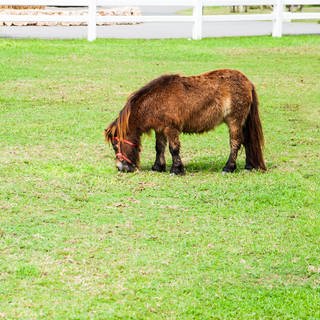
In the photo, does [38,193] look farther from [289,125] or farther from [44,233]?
[289,125]

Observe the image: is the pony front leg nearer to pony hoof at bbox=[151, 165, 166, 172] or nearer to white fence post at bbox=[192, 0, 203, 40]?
pony hoof at bbox=[151, 165, 166, 172]

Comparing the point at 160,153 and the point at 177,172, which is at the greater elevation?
the point at 160,153

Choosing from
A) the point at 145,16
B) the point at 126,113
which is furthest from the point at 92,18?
the point at 126,113

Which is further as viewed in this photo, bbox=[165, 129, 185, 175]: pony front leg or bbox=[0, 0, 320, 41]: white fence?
bbox=[0, 0, 320, 41]: white fence

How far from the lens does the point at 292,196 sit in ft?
32.0

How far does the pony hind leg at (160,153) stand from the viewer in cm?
1059

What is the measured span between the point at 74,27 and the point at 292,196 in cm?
1717

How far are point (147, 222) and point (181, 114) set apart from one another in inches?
80.3

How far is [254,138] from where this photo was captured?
1077 centimetres

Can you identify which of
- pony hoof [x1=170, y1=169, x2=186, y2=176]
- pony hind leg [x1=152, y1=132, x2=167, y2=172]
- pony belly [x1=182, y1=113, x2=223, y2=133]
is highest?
pony belly [x1=182, y1=113, x2=223, y2=133]

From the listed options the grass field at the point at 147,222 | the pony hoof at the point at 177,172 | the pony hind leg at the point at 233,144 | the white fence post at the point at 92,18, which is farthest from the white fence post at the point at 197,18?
the pony hoof at the point at 177,172

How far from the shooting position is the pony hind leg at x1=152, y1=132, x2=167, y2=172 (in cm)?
1059

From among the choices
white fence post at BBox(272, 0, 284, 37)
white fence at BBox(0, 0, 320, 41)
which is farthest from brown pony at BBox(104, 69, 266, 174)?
white fence post at BBox(272, 0, 284, 37)

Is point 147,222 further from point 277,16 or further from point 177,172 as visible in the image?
point 277,16
